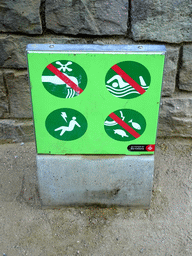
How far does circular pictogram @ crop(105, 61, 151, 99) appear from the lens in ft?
3.89

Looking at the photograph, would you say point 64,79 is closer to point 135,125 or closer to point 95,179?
point 135,125

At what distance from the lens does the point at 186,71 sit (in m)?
1.77

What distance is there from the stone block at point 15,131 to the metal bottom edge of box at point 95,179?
2.10ft

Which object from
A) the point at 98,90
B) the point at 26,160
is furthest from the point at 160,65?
the point at 26,160

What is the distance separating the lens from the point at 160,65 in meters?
1.18

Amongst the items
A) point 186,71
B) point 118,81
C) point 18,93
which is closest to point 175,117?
point 186,71

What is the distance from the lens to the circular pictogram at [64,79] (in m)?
1.19

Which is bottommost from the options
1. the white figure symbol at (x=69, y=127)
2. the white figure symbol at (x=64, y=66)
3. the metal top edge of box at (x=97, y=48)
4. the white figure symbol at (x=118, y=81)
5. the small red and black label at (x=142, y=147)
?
the small red and black label at (x=142, y=147)

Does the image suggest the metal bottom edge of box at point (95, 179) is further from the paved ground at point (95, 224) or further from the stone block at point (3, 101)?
the stone block at point (3, 101)

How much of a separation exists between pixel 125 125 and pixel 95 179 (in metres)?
0.36

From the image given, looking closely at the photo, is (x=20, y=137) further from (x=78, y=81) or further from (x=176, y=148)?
(x=176, y=148)

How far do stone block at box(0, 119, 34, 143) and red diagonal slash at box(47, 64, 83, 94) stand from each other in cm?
83

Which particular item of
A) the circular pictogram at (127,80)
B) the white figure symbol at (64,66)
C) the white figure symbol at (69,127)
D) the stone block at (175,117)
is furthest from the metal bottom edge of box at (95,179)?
the stone block at (175,117)

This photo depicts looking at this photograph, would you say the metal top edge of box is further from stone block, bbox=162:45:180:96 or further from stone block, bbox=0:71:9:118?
stone block, bbox=0:71:9:118
